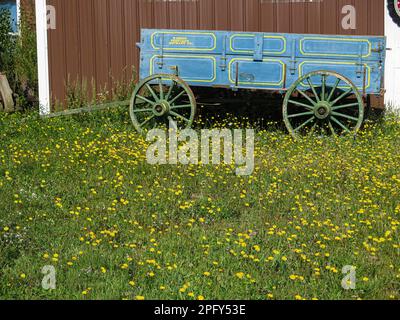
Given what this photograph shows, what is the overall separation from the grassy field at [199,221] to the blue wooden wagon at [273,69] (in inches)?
25.2

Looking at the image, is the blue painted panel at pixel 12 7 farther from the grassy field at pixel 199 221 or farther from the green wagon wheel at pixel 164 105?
the grassy field at pixel 199 221

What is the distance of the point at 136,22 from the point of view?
471 inches

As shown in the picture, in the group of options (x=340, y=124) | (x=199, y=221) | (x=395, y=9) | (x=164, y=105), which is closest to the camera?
(x=199, y=221)

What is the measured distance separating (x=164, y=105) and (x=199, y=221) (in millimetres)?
3755

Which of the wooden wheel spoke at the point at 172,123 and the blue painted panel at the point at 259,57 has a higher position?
the blue painted panel at the point at 259,57

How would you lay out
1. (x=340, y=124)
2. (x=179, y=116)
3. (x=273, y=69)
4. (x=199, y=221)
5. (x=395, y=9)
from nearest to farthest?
1. (x=199, y=221)
2. (x=340, y=124)
3. (x=273, y=69)
4. (x=179, y=116)
5. (x=395, y=9)

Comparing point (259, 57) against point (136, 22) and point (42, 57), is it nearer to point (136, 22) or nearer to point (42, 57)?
point (136, 22)

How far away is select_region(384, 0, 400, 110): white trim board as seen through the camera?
36.8 ft

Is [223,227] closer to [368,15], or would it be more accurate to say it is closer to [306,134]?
[306,134]

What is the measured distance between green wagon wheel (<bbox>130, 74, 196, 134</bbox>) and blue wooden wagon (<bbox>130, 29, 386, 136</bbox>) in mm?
15

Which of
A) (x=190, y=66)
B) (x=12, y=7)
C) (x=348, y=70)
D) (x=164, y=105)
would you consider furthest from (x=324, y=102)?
(x=12, y=7)

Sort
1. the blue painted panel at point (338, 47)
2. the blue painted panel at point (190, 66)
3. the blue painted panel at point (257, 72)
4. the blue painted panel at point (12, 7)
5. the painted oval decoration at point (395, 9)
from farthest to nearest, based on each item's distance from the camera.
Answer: the blue painted panel at point (12, 7), the painted oval decoration at point (395, 9), the blue painted panel at point (190, 66), the blue painted panel at point (257, 72), the blue painted panel at point (338, 47)

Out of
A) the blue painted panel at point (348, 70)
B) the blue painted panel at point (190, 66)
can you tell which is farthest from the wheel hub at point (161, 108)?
the blue painted panel at point (348, 70)

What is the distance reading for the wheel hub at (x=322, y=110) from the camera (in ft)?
31.6
